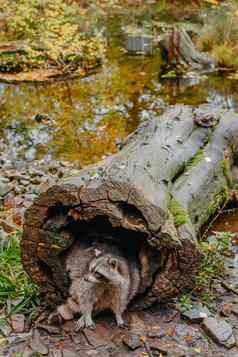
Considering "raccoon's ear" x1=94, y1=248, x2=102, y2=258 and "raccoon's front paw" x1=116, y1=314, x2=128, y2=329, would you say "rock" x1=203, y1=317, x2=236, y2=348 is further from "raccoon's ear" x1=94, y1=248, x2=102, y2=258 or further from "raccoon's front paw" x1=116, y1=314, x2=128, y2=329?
"raccoon's ear" x1=94, y1=248, x2=102, y2=258

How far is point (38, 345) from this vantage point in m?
3.71

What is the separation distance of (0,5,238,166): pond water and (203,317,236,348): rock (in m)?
3.67

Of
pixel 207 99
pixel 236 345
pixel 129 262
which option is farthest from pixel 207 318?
pixel 207 99

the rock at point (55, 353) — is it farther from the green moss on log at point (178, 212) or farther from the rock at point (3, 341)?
the green moss on log at point (178, 212)

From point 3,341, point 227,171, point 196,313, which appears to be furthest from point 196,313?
point 227,171

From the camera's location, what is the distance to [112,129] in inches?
323

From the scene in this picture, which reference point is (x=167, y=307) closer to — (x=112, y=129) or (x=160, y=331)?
(x=160, y=331)

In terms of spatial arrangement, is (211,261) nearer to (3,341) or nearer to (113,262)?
(113,262)

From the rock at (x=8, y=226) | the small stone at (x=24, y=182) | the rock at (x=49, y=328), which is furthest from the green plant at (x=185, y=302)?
the small stone at (x=24, y=182)

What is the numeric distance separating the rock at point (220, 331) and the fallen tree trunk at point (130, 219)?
0.35 meters

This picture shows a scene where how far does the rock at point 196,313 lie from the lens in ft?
13.0

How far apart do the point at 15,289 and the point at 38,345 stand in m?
0.64

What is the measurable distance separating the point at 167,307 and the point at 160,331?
258 mm

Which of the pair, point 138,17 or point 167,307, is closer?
point 167,307
